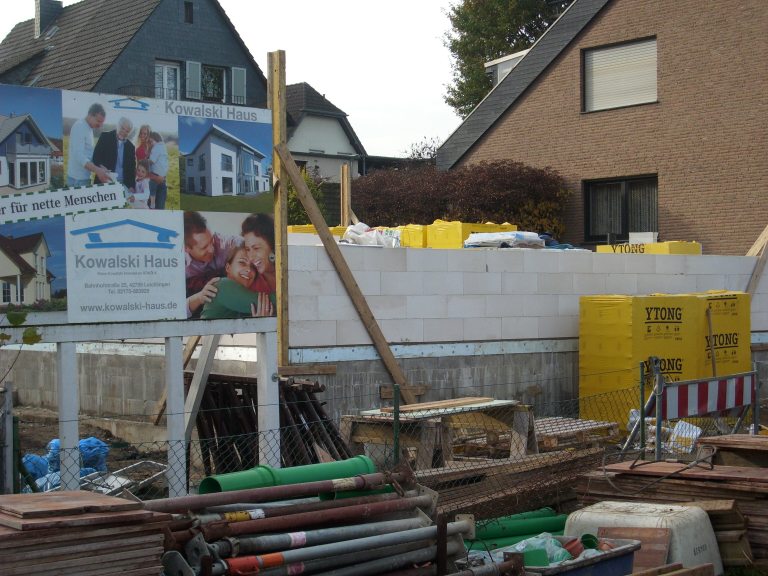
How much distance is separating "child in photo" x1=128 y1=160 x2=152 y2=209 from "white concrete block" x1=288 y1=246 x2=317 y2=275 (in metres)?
2.96

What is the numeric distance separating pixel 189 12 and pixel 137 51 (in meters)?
3.41

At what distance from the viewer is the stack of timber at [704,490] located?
805 centimetres

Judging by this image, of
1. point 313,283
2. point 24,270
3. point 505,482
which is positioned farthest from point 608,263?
point 24,270

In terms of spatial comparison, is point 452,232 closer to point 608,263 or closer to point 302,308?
point 608,263

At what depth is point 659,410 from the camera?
31.1 ft

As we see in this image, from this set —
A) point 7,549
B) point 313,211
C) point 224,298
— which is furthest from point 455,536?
point 313,211

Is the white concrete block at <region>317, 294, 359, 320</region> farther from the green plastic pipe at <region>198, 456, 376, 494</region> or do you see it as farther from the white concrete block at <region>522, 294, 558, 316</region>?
the green plastic pipe at <region>198, 456, 376, 494</region>

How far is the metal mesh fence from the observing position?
29.6 feet

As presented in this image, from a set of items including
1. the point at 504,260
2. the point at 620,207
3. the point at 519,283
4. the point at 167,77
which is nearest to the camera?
the point at 504,260

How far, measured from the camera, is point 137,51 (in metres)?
36.3

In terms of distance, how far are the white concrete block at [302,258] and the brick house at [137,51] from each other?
24.5 meters

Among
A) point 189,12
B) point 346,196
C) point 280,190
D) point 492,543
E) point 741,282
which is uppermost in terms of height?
point 189,12

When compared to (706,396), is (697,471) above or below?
below

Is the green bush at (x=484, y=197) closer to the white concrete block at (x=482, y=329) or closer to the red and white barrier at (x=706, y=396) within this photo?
the white concrete block at (x=482, y=329)
